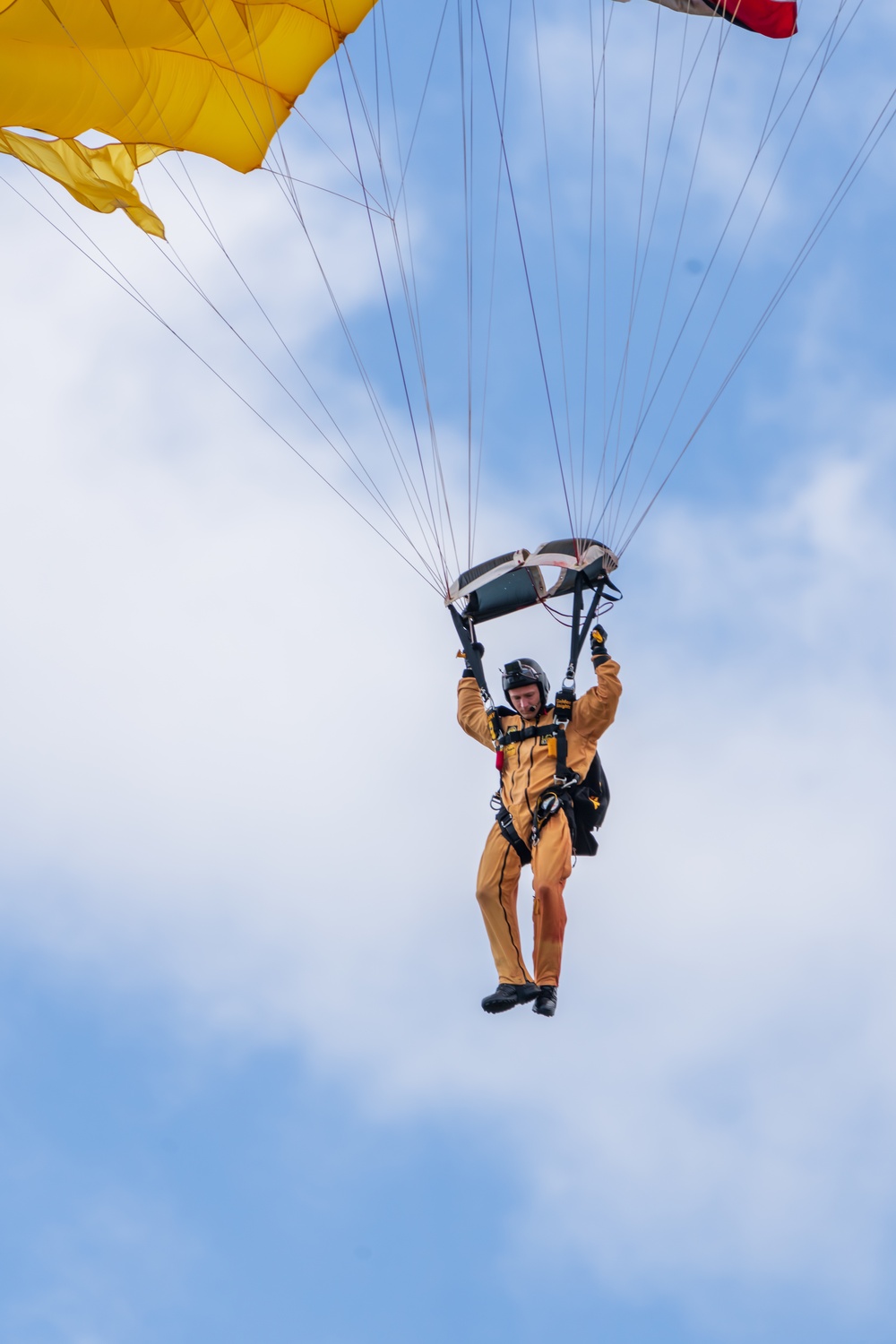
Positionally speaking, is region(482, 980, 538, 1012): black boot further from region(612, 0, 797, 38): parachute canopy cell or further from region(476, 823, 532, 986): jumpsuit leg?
region(612, 0, 797, 38): parachute canopy cell

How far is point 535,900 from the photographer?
9906 millimetres

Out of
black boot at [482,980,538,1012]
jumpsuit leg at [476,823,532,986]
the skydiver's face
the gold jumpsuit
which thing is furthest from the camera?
the skydiver's face

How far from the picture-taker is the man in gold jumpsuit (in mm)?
9859

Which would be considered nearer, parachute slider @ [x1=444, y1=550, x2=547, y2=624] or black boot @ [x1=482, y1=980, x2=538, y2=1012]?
black boot @ [x1=482, y1=980, x2=538, y2=1012]

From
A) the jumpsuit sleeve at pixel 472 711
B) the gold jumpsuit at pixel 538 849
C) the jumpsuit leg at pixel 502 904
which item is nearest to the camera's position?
the gold jumpsuit at pixel 538 849

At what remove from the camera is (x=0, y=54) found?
1152 cm

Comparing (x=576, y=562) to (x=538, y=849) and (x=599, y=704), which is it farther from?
(x=538, y=849)

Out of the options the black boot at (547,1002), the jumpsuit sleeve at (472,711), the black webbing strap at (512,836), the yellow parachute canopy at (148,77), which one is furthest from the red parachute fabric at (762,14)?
the black boot at (547,1002)

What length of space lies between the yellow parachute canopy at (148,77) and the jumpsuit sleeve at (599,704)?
4.88 m

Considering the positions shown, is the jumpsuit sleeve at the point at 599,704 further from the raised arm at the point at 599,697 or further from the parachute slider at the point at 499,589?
the parachute slider at the point at 499,589

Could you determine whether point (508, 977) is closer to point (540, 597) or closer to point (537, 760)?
point (537, 760)

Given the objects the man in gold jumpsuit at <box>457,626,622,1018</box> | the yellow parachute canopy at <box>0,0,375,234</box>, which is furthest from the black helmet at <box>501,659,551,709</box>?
the yellow parachute canopy at <box>0,0,375,234</box>

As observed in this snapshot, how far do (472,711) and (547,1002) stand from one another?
6.26 feet

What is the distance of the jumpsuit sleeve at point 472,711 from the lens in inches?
417
